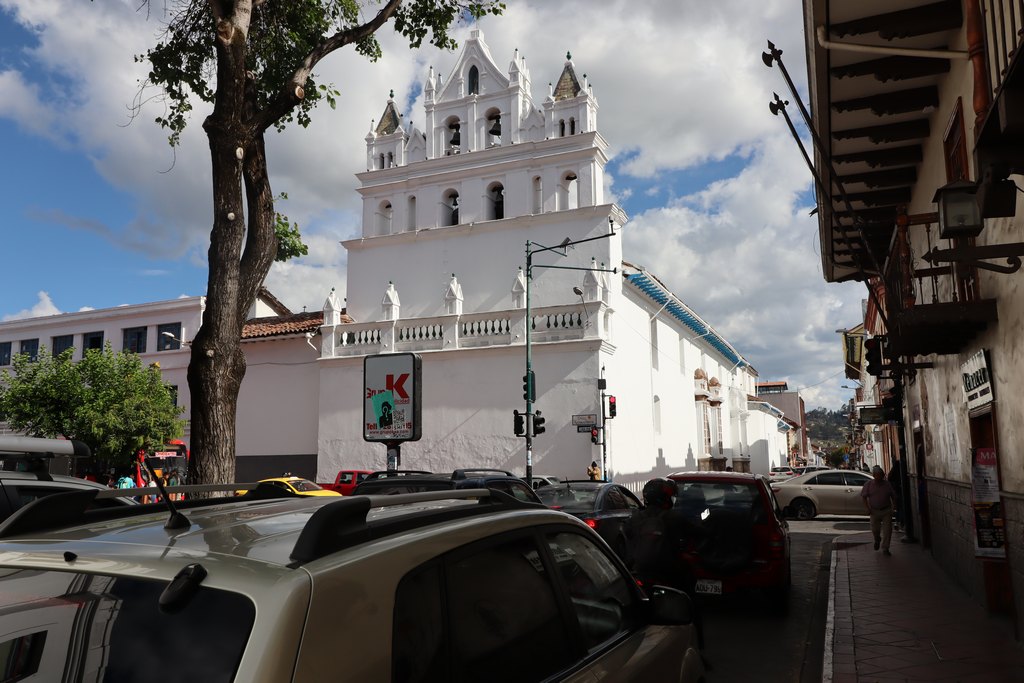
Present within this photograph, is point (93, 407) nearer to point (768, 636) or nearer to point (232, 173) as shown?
point (232, 173)

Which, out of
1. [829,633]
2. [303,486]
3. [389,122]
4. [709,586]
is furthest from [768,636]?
[389,122]

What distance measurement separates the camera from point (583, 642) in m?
2.79

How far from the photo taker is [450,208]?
32531 millimetres

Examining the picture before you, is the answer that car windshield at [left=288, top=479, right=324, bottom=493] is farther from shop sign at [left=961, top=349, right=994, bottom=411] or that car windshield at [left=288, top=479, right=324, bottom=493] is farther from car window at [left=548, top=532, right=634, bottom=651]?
car window at [left=548, top=532, right=634, bottom=651]

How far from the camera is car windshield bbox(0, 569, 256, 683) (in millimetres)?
1721

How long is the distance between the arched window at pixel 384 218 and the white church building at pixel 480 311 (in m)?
0.06

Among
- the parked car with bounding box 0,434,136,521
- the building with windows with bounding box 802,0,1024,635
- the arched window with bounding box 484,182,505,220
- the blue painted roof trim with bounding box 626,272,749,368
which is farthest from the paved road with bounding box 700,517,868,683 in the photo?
the arched window with bounding box 484,182,505,220

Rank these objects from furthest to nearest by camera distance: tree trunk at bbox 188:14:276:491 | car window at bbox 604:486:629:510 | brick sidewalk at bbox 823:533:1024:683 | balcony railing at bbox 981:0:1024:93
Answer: car window at bbox 604:486:629:510
tree trunk at bbox 188:14:276:491
brick sidewalk at bbox 823:533:1024:683
balcony railing at bbox 981:0:1024:93

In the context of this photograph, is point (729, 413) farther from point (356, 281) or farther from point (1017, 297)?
point (1017, 297)

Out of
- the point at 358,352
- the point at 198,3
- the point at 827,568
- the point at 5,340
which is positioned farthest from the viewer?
the point at 5,340

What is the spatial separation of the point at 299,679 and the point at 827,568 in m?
13.9

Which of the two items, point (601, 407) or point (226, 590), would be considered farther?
point (601, 407)

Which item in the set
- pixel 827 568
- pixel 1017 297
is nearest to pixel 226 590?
pixel 1017 297

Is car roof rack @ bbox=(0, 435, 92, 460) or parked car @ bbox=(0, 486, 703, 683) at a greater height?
car roof rack @ bbox=(0, 435, 92, 460)
